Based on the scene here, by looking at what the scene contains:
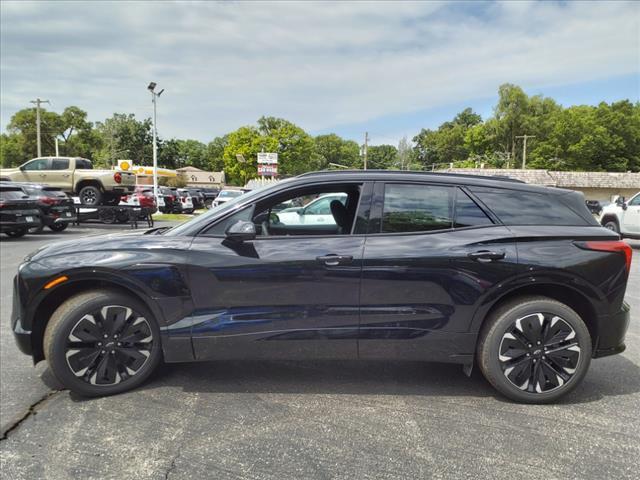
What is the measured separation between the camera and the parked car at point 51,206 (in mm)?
13672

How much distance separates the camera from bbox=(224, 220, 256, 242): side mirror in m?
3.07

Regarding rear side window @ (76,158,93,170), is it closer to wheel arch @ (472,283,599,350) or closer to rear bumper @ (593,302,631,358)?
wheel arch @ (472,283,599,350)

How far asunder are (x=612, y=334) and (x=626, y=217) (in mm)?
12440

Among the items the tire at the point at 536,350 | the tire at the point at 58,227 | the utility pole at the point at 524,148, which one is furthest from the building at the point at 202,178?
the tire at the point at 536,350

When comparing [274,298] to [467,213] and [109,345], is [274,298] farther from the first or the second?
[467,213]

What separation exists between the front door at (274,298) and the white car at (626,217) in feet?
41.5

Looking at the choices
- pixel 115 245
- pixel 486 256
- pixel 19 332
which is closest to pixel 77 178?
pixel 19 332

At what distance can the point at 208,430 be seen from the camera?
283 cm

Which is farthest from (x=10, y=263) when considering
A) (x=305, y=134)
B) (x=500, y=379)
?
(x=305, y=134)

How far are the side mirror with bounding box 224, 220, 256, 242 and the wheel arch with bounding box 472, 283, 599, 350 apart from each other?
170 centimetres

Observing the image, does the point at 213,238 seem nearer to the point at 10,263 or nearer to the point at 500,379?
the point at 500,379

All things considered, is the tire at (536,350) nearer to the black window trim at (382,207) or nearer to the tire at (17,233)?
the black window trim at (382,207)

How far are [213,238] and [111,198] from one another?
16.8 metres

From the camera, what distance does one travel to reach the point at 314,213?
16.0 feet
